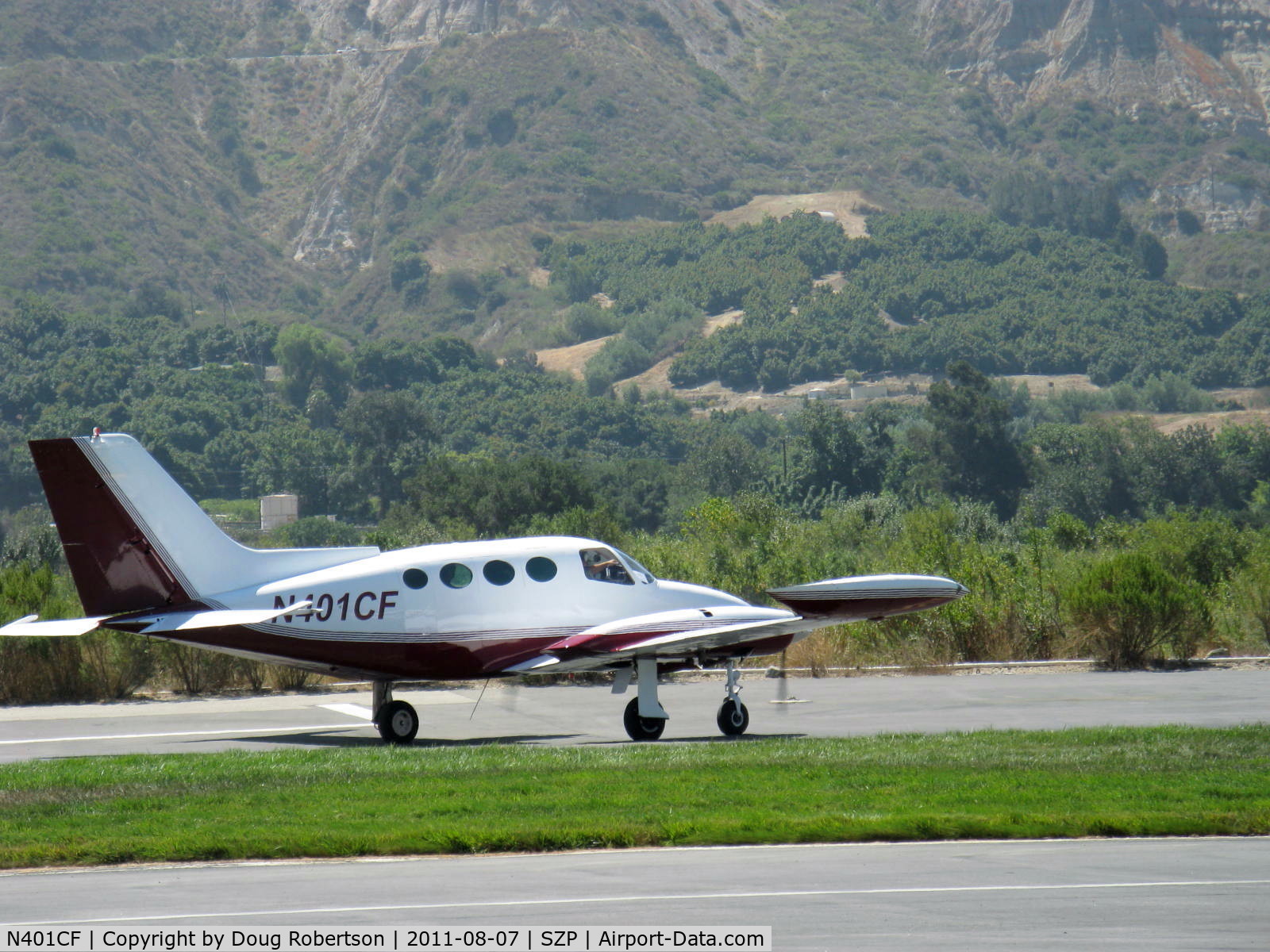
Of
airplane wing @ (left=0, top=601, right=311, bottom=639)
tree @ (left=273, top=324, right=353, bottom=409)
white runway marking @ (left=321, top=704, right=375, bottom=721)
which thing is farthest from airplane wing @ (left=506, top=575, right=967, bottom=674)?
tree @ (left=273, top=324, right=353, bottom=409)

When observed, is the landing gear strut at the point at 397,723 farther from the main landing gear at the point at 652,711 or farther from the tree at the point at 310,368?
the tree at the point at 310,368

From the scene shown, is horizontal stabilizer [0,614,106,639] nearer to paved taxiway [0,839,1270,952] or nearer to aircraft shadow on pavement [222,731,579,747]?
aircraft shadow on pavement [222,731,579,747]

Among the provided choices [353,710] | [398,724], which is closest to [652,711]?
[398,724]

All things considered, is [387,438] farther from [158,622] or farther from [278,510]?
[158,622]

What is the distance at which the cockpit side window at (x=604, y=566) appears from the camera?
66.7 feet

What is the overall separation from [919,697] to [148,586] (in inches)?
434

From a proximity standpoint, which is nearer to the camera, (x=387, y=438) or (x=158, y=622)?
(x=158, y=622)

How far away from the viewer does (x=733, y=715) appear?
19953mm

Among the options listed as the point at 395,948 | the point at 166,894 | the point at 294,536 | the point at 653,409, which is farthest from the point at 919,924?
the point at 653,409

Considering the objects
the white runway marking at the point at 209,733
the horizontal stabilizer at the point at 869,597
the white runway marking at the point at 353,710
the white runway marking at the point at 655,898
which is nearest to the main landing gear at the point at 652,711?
the horizontal stabilizer at the point at 869,597

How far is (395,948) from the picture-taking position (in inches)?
359

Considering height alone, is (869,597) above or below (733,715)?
above

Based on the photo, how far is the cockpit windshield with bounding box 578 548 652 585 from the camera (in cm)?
2034

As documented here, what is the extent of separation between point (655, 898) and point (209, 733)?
1289cm
